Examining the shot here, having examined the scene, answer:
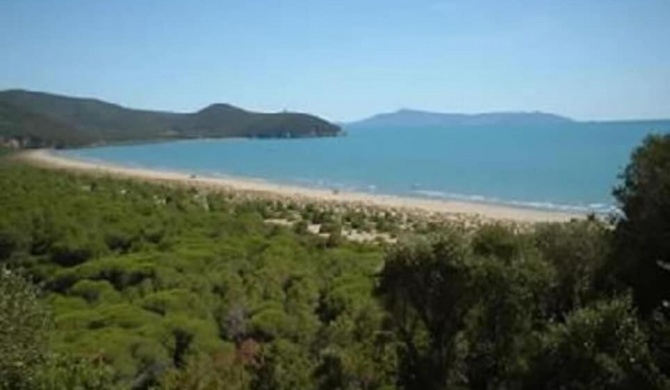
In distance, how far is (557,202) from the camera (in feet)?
283

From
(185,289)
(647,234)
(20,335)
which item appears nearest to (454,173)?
(185,289)

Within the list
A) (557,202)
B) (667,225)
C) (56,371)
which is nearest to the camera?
(56,371)

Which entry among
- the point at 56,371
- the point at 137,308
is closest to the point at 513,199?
the point at 137,308

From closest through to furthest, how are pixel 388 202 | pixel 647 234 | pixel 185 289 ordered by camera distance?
pixel 647 234
pixel 185 289
pixel 388 202

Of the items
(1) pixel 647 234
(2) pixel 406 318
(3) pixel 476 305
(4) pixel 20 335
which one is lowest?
(2) pixel 406 318

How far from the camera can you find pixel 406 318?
17203 millimetres

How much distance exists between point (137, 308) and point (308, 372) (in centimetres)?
1126

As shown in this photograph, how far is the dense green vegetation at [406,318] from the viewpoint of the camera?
1367cm

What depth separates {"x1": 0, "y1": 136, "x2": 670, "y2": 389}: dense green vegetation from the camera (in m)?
13.7

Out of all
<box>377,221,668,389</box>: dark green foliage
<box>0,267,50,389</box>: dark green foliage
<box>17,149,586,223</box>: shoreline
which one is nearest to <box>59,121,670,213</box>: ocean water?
<box>17,149,586,223</box>: shoreline

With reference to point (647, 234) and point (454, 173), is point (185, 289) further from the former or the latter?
point (454, 173)

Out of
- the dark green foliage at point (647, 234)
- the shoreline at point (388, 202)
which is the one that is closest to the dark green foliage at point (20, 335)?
the dark green foliage at point (647, 234)

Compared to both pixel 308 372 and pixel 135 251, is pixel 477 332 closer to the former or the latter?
pixel 308 372

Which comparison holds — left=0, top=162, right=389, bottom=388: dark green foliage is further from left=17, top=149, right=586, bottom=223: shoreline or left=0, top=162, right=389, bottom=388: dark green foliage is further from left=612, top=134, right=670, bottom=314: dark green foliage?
left=17, top=149, right=586, bottom=223: shoreline
